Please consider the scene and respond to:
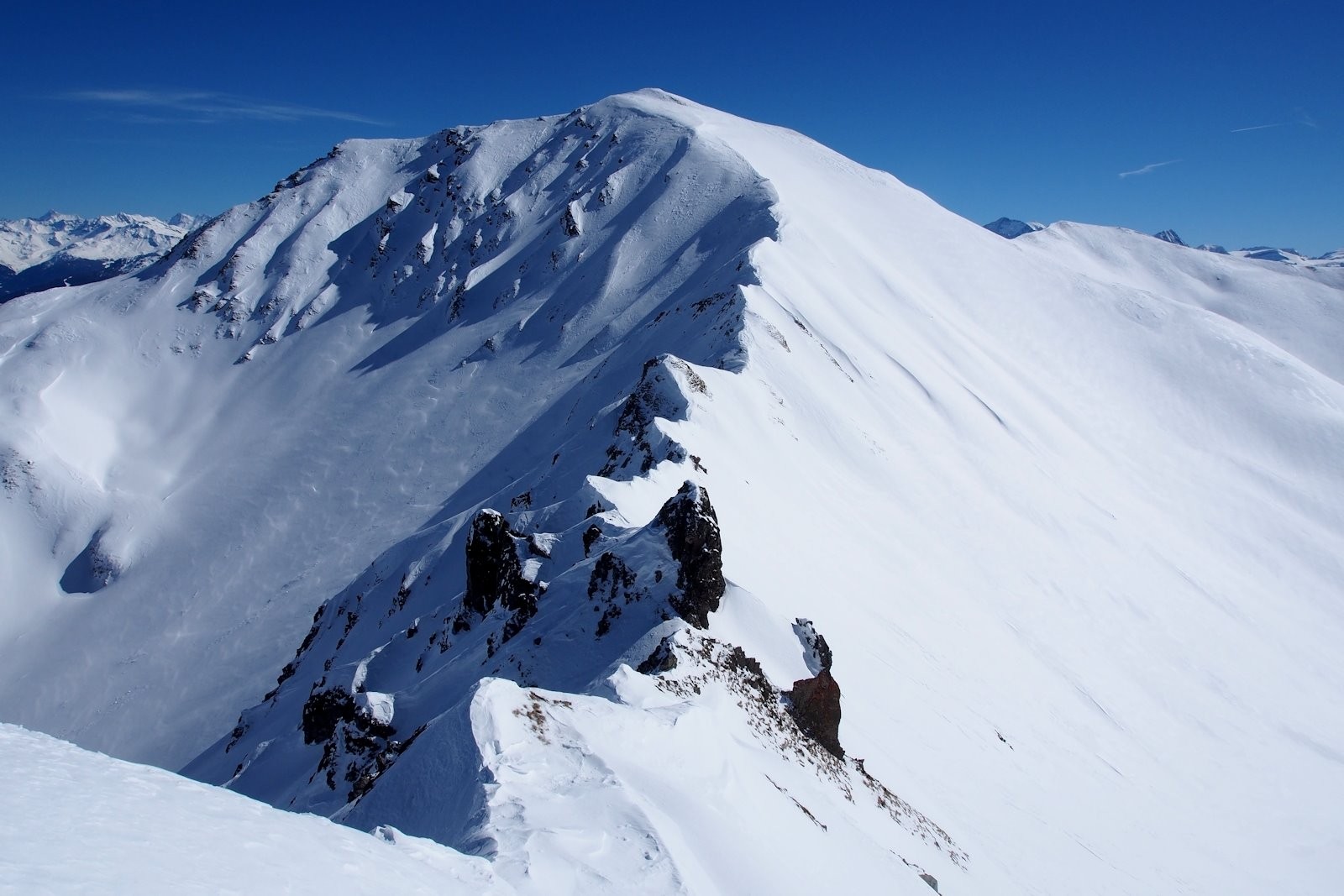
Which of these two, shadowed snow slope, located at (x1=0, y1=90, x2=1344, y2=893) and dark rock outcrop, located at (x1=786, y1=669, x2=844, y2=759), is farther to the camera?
dark rock outcrop, located at (x1=786, y1=669, x2=844, y2=759)

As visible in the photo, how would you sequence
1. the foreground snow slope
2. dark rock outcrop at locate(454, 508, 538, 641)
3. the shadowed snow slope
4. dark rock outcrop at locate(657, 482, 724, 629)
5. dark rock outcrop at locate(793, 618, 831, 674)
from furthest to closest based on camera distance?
1. dark rock outcrop at locate(454, 508, 538, 641)
2. dark rock outcrop at locate(793, 618, 831, 674)
3. dark rock outcrop at locate(657, 482, 724, 629)
4. the shadowed snow slope
5. the foreground snow slope

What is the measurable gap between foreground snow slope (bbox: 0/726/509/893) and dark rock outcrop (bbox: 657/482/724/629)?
9.55 meters

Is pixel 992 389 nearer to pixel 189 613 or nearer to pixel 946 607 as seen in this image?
pixel 946 607

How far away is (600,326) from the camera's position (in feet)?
222

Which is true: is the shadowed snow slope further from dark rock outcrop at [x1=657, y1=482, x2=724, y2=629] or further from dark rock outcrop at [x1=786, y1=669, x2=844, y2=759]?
dark rock outcrop at [x1=786, y1=669, x2=844, y2=759]

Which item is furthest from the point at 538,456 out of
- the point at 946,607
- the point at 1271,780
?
the point at 1271,780

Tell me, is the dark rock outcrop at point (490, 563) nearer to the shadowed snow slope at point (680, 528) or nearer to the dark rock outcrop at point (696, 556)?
the shadowed snow slope at point (680, 528)

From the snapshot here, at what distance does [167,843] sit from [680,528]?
479 inches

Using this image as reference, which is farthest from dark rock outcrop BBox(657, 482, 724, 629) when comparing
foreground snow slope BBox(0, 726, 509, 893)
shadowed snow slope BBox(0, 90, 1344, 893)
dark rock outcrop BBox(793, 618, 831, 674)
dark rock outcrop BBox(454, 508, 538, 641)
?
A: foreground snow slope BBox(0, 726, 509, 893)

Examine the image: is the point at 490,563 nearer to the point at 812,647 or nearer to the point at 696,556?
the point at 696,556

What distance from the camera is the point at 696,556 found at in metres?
17.2

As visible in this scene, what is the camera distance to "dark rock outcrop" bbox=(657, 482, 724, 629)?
1703 cm

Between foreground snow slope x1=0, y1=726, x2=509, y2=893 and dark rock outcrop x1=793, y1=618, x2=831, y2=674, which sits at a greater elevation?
dark rock outcrop x1=793, y1=618, x2=831, y2=674

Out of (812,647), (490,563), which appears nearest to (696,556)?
(812,647)
